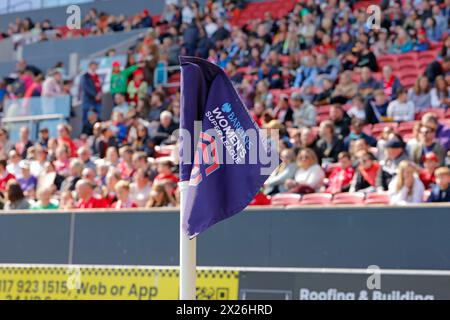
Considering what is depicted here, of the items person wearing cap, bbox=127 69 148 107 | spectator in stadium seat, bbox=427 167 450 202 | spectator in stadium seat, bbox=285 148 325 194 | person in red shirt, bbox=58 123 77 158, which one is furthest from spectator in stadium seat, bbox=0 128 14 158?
spectator in stadium seat, bbox=427 167 450 202

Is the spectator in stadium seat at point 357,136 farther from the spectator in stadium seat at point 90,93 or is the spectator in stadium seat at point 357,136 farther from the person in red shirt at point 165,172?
the spectator in stadium seat at point 90,93

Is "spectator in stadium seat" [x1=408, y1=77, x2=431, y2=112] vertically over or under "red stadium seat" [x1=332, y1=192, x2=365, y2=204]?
over

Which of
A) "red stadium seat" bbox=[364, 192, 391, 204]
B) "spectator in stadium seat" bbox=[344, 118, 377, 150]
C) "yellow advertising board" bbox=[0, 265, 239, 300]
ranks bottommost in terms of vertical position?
"yellow advertising board" bbox=[0, 265, 239, 300]

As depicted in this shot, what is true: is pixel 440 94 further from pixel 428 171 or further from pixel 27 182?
pixel 27 182

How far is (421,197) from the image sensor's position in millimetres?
10305

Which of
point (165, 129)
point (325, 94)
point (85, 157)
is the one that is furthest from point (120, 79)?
point (325, 94)

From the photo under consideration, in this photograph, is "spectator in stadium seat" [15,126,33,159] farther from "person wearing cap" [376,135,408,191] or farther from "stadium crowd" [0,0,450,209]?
"person wearing cap" [376,135,408,191]

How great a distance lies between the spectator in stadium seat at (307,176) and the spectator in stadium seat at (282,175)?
18 cm

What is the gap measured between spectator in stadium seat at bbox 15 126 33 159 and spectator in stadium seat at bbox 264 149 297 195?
243 inches

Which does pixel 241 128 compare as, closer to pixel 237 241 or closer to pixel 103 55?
pixel 237 241

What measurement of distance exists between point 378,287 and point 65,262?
3.53 metres

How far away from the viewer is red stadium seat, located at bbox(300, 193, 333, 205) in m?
11.1

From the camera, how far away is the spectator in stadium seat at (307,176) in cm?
1172

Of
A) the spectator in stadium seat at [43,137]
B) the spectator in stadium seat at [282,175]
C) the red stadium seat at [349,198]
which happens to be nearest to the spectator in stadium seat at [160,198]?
the spectator in stadium seat at [282,175]
